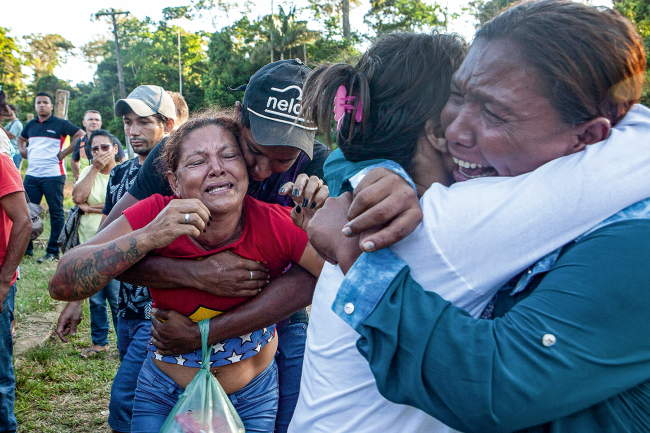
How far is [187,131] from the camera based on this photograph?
7.84ft

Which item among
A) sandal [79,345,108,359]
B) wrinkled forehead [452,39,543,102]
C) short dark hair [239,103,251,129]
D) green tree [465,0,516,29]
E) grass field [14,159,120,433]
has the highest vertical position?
green tree [465,0,516,29]

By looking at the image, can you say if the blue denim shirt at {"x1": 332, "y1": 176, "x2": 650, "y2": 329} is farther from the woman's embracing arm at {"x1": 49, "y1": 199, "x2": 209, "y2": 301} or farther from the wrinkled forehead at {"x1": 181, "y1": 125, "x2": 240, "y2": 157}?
the wrinkled forehead at {"x1": 181, "y1": 125, "x2": 240, "y2": 157}

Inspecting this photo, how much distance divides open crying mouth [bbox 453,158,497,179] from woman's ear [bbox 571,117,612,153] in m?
0.20

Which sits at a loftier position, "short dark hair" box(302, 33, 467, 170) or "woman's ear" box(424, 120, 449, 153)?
"short dark hair" box(302, 33, 467, 170)

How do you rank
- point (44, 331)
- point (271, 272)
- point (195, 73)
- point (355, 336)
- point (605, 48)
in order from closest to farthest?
point (605, 48)
point (355, 336)
point (271, 272)
point (44, 331)
point (195, 73)

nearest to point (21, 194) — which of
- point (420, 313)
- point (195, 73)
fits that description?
point (420, 313)

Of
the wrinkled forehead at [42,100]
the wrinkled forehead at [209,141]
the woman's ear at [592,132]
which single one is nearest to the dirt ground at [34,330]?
the wrinkled forehead at [209,141]

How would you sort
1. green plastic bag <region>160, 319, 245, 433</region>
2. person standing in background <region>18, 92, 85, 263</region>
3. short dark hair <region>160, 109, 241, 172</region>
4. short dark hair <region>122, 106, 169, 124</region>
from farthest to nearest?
person standing in background <region>18, 92, 85, 263</region> < short dark hair <region>122, 106, 169, 124</region> < short dark hair <region>160, 109, 241, 172</region> < green plastic bag <region>160, 319, 245, 433</region>

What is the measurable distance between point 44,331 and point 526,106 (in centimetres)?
635

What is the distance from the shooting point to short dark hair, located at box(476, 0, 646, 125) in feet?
3.13

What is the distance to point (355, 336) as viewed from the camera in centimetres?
114

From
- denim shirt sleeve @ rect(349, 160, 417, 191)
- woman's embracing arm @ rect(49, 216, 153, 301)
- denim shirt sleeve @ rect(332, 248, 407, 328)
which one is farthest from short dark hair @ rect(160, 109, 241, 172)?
denim shirt sleeve @ rect(332, 248, 407, 328)

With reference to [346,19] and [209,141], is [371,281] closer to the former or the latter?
[209,141]

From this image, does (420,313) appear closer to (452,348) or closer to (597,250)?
(452,348)
